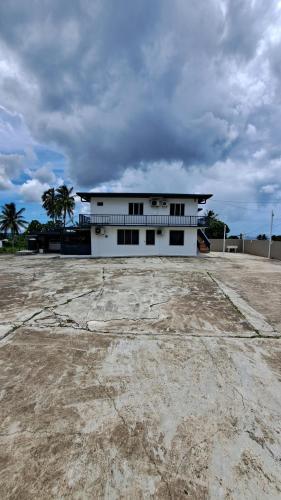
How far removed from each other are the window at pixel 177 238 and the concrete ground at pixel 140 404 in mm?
12619

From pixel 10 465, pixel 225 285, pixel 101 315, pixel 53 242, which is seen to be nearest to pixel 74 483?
pixel 10 465

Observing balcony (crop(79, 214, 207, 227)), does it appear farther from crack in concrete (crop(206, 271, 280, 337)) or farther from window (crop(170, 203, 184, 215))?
crack in concrete (crop(206, 271, 280, 337))

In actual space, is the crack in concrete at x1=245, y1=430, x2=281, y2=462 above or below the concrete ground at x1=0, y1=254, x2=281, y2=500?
below

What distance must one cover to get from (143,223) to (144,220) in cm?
27

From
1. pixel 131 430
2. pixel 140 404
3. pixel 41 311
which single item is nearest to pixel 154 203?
pixel 41 311

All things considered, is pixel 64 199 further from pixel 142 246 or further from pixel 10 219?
pixel 142 246

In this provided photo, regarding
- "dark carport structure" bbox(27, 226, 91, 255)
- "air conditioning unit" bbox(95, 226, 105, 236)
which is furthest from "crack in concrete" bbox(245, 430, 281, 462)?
"dark carport structure" bbox(27, 226, 91, 255)

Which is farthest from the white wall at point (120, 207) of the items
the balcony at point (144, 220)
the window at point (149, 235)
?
the window at point (149, 235)

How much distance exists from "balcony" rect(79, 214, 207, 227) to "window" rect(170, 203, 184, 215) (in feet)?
1.71

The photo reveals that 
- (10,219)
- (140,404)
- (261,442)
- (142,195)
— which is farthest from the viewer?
(10,219)

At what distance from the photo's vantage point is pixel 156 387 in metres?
2.53

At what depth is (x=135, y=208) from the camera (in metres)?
17.2

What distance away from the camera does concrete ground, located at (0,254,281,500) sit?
1591 mm

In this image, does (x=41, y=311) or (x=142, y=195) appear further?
(x=142, y=195)
